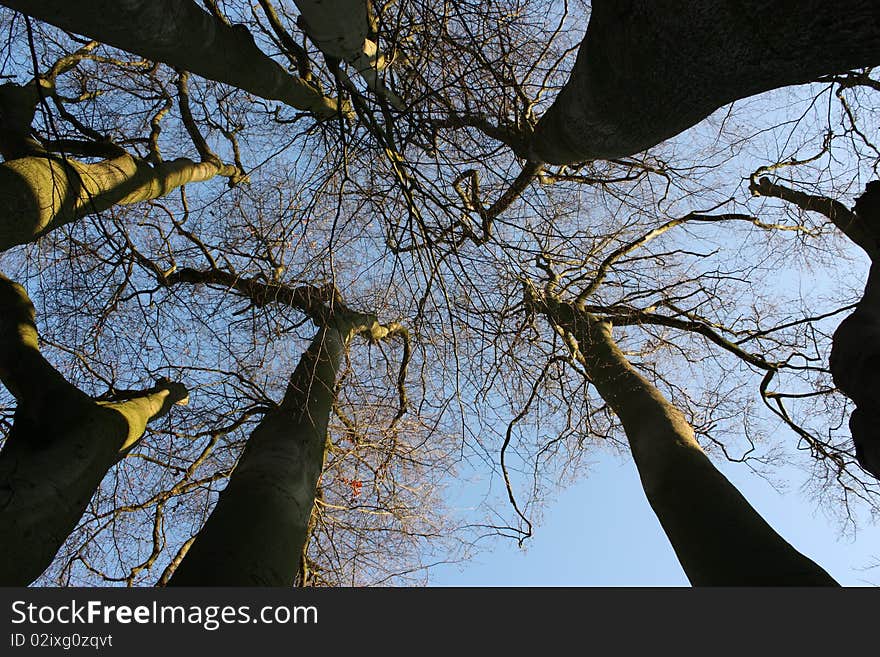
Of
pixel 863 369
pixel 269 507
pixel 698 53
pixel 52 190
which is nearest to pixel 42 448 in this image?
pixel 269 507

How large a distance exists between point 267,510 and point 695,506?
200cm

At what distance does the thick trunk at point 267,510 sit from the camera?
5.65 feet

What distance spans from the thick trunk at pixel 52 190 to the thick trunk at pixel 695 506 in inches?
113

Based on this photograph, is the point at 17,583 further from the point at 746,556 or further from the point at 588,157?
the point at 588,157

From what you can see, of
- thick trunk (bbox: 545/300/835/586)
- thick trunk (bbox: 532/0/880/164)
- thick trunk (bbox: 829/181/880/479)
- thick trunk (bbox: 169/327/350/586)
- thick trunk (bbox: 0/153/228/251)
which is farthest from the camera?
thick trunk (bbox: 0/153/228/251)

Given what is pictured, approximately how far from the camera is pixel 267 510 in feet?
6.77

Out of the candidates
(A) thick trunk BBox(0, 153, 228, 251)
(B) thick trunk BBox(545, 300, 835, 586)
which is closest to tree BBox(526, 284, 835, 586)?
(B) thick trunk BBox(545, 300, 835, 586)

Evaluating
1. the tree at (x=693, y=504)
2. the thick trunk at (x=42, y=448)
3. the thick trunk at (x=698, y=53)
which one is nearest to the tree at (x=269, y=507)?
the thick trunk at (x=42, y=448)

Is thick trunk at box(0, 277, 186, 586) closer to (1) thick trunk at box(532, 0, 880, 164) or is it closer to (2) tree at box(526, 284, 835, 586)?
(2) tree at box(526, 284, 835, 586)

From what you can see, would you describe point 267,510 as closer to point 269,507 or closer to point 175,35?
point 269,507

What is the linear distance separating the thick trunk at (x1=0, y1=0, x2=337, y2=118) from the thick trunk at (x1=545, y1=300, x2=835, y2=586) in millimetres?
2425

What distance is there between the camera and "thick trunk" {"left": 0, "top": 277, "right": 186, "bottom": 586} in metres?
1.87

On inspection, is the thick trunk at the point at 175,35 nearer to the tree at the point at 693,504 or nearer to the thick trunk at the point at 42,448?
the thick trunk at the point at 42,448

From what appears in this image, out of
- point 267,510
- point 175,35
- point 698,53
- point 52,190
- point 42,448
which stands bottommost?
point 267,510
